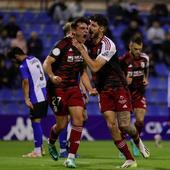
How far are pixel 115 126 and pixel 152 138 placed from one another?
9489 millimetres

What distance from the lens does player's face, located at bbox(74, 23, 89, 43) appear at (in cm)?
1150

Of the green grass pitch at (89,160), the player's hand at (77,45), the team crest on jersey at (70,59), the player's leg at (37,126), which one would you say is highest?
the player's hand at (77,45)

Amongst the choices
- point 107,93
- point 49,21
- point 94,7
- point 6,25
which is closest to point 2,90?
point 6,25

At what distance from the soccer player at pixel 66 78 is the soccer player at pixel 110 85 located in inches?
8.9

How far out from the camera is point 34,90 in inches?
567

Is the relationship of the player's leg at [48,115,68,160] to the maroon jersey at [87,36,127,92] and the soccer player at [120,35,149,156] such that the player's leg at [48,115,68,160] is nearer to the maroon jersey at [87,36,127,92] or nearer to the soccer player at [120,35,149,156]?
the maroon jersey at [87,36,127,92]

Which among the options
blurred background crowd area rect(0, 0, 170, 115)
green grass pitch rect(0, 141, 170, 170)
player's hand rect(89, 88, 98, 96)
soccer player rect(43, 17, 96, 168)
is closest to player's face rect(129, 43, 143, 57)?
green grass pitch rect(0, 141, 170, 170)

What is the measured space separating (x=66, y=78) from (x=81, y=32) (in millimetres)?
902

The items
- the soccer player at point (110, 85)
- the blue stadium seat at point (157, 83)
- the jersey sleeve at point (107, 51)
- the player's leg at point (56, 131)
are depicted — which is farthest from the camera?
the blue stadium seat at point (157, 83)

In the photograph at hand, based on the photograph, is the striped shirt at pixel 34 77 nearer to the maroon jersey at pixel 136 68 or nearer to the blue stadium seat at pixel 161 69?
the maroon jersey at pixel 136 68

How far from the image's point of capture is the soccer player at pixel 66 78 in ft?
37.9

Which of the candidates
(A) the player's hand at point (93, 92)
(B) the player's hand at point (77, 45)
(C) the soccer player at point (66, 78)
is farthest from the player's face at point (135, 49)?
(B) the player's hand at point (77, 45)

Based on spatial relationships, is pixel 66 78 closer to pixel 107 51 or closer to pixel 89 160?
pixel 107 51

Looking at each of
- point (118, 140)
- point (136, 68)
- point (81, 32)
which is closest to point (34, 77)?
point (136, 68)
